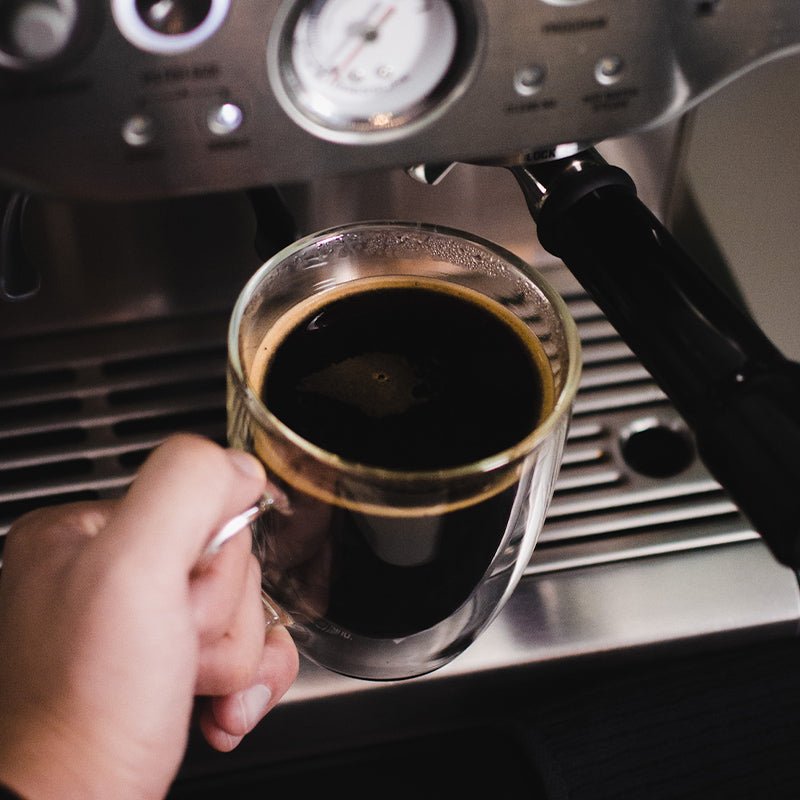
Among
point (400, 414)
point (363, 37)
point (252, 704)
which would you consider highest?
point (363, 37)

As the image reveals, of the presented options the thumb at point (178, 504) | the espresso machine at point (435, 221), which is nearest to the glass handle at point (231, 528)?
the thumb at point (178, 504)

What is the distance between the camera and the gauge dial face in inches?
12.3

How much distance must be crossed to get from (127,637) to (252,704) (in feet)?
0.34

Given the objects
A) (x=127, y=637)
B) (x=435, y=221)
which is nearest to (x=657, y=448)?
(x=435, y=221)

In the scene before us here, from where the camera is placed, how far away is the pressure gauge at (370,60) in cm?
31

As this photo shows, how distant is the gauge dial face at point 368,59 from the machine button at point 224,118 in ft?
0.06

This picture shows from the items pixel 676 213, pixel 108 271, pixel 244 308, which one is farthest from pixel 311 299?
pixel 676 213

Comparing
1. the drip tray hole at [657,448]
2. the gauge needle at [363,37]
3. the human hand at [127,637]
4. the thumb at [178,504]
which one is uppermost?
the gauge needle at [363,37]

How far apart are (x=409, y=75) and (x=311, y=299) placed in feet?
0.30

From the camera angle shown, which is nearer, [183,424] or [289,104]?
[289,104]

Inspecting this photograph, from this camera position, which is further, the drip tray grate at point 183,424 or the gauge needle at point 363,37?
the drip tray grate at point 183,424

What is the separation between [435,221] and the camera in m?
0.49

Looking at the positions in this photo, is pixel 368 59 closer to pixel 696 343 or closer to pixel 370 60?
pixel 370 60

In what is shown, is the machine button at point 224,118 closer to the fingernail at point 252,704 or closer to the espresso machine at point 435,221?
the espresso machine at point 435,221
